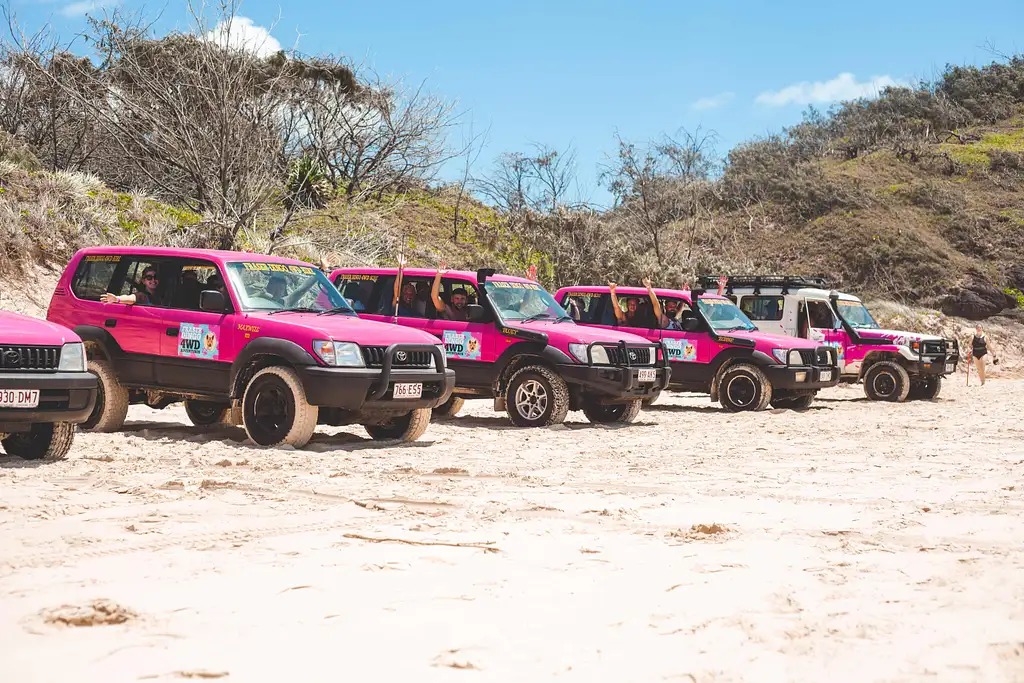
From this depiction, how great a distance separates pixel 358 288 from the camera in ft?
43.5

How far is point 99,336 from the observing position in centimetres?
1047

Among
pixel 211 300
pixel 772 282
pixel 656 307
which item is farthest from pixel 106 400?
pixel 772 282

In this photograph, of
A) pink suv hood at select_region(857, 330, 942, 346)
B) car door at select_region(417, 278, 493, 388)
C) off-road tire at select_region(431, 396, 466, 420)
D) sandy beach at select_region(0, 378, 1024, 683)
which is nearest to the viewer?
sandy beach at select_region(0, 378, 1024, 683)

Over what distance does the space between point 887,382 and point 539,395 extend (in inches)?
380

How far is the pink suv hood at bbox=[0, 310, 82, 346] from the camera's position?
7.82m

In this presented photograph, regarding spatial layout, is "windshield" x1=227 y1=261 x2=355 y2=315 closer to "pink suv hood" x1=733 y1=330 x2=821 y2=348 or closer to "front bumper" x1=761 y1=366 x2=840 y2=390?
"pink suv hood" x1=733 y1=330 x2=821 y2=348

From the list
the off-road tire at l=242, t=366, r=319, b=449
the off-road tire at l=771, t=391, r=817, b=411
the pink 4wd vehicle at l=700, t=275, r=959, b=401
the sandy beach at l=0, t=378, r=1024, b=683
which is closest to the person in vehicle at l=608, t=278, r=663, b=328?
the off-road tire at l=771, t=391, r=817, b=411

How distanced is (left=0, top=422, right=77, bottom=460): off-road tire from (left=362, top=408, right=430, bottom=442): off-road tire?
315cm

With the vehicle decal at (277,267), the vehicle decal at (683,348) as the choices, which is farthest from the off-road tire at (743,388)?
the vehicle decal at (277,267)

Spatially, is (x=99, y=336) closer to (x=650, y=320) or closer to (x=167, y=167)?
(x=650, y=320)

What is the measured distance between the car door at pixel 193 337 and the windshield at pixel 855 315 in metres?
13.1

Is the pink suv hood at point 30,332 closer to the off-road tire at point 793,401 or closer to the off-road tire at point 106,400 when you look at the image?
the off-road tire at point 106,400

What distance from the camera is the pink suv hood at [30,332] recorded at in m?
7.82

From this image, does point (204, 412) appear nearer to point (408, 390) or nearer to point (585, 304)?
point (408, 390)
